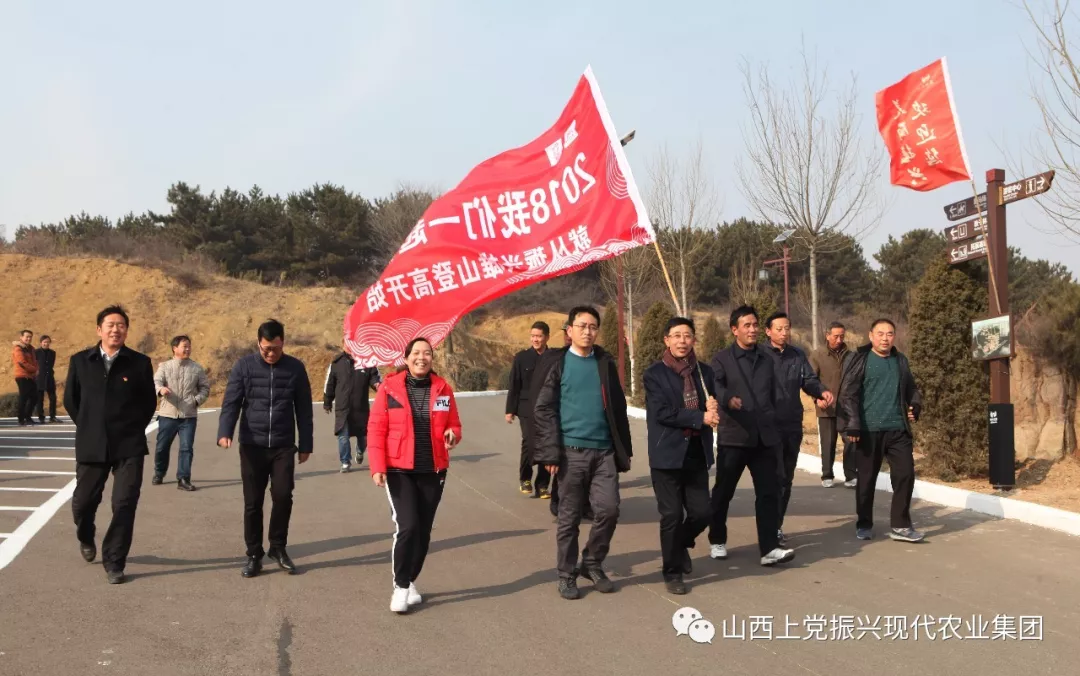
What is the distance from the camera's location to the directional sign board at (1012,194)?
9.49 metres

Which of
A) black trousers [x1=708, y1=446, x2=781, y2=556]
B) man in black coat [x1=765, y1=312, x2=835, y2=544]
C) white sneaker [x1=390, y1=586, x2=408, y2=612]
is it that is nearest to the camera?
white sneaker [x1=390, y1=586, x2=408, y2=612]

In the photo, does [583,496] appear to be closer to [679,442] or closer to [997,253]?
[679,442]

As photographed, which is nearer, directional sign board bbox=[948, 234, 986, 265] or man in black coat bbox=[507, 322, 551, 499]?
man in black coat bbox=[507, 322, 551, 499]

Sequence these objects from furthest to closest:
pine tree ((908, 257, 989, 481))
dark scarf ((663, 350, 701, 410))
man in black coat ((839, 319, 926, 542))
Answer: pine tree ((908, 257, 989, 481))
man in black coat ((839, 319, 926, 542))
dark scarf ((663, 350, 701, 410))

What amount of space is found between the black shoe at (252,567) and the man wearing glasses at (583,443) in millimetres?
2215

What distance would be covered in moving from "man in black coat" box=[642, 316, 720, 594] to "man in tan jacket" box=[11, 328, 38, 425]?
15.5 m

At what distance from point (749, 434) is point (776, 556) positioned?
2.99 feet

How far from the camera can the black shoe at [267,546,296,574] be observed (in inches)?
265

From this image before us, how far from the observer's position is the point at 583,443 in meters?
6.18

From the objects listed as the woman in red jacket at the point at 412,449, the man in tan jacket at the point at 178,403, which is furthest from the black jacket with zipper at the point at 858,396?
the man in tan jacket at the point at 178,403

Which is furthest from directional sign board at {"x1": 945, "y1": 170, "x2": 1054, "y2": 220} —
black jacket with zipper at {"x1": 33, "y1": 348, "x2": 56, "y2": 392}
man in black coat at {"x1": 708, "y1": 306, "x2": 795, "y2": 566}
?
black jacket with zipper at {"x1": 33, "y1": 348, "x2": 56, "y2": 392}

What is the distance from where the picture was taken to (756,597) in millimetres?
5961

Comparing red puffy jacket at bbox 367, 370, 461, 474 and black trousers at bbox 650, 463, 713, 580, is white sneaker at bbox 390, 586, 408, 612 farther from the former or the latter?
black trousers at bbox 650, 463, 713, 580

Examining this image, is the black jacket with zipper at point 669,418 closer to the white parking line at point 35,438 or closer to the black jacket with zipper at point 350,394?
the black jacket with zipper at point 350,394
